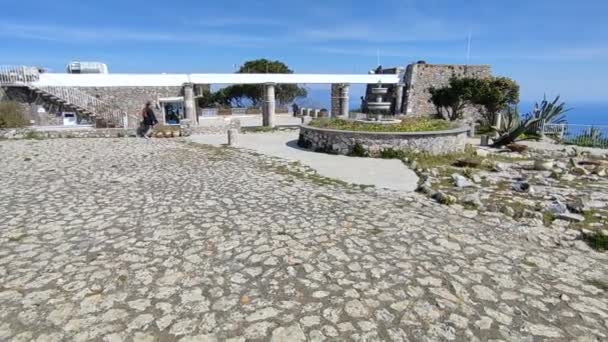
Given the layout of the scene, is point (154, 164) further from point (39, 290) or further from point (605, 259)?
point (605, 259)

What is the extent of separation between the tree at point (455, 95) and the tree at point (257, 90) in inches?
843

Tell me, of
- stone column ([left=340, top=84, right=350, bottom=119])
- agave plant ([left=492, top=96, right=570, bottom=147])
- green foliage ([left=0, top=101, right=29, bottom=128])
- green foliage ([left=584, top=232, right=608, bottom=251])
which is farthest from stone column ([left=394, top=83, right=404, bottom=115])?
green foliage ([left=584, top=232, right=608, bottom=251])

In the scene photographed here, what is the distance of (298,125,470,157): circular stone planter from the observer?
479 inches

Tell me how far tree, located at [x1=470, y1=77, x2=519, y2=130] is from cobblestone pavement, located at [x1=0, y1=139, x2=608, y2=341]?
897 inches

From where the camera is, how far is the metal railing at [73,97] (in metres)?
18.7

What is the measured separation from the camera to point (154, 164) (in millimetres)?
10312

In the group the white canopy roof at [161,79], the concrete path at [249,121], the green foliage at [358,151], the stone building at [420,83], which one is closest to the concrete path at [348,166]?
the green foliage at [358,151]

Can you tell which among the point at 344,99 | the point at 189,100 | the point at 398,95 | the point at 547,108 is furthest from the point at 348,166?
the point at 398,95

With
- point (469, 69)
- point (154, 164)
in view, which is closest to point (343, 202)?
point (154, 164)

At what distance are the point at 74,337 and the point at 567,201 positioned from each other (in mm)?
8287

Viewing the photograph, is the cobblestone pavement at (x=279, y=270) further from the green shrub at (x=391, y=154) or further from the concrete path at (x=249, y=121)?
the concrete path at (x=249, y=121)

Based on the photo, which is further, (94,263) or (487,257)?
(487,257)

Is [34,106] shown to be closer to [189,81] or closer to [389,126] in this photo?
[189,81]

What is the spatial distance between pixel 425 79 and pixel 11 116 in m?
28.4
